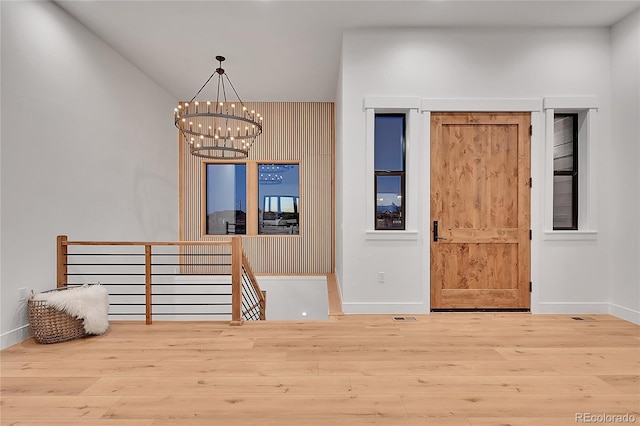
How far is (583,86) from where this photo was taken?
398 cm

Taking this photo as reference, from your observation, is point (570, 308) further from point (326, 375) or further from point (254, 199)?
point (254, 199)

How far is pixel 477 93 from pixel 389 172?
1.37 meters

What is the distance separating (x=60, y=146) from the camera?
3.76m

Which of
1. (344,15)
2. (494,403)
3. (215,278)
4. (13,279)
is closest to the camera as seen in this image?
(494,403)

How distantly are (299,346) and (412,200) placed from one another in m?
2.13

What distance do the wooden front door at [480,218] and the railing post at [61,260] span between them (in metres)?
4.16

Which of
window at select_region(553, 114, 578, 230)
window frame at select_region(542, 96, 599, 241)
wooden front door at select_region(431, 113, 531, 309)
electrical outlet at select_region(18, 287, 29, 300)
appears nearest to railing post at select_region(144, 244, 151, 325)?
electrical outlet at select_region(18, 287, 29, 300)

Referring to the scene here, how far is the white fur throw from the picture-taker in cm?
A: 313

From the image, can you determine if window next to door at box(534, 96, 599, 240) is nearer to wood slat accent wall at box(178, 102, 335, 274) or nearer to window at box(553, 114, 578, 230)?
window at box(553, 114, 578, 230)

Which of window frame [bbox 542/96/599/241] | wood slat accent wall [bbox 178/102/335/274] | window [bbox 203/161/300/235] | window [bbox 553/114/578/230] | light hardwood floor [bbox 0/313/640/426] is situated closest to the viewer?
light hardwood floor [bbox 0/313/640/426]

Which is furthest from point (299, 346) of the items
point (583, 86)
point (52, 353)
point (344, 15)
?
point (583, 86)

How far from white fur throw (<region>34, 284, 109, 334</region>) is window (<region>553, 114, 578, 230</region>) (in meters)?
5.18

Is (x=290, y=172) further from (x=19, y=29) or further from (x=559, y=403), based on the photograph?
(x=559, y=403)

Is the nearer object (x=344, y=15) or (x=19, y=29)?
(x=19, y=29)
